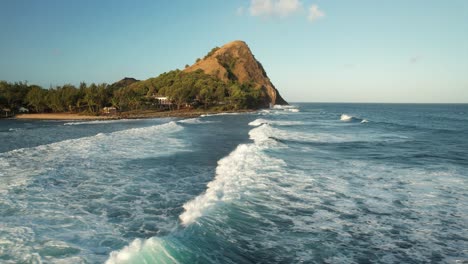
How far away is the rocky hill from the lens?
16700cm

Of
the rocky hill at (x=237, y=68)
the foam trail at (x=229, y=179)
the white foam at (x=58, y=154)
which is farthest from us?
the rocky hill at (x=237, y=68)

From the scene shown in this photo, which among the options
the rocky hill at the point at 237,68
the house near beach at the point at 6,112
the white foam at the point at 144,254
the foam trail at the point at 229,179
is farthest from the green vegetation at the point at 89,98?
the white foam at the point at 144,254

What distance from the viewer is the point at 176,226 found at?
8562 mm

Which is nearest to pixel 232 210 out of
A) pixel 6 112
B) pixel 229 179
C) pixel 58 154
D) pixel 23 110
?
pixel 229 179

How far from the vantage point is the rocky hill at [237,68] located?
548 ft

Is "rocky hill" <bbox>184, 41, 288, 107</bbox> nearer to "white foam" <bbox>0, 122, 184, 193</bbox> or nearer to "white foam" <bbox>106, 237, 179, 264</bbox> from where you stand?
"white foam" <bbox>0, 122, 184, 193</bbox>

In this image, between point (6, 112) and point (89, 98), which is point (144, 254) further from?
point (6, 112)

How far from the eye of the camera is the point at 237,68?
7160 inches

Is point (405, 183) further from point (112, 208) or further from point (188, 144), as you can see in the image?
point (188, 144)

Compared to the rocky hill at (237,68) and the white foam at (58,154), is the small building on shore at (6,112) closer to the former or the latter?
the white foam at (58,154)

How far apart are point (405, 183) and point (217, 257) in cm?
1033

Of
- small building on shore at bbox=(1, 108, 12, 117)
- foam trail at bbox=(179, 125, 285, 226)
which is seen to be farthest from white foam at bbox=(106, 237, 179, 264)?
small building on shore at bbox=(1, 108, 12, 117)

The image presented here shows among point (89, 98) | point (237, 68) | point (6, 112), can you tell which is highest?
point (237, 68)

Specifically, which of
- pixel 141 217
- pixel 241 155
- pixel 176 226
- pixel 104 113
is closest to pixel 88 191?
pixel 141 217
